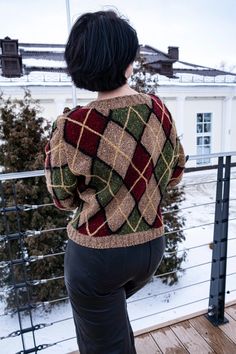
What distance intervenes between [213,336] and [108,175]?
49.8 inches

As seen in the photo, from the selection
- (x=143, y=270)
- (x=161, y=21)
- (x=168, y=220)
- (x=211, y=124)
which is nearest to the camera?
(x=143, y=270)

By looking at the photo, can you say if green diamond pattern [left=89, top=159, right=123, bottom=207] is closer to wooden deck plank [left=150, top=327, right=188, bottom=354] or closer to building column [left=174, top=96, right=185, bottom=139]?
wooden deck plank [left=150, top=327, right=188, bottom=354]

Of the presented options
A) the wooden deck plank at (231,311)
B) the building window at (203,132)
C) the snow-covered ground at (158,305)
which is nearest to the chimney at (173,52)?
the building window at (203,132)

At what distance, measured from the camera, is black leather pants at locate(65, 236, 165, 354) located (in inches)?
31.1

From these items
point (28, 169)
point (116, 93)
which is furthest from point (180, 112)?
point (116, 93)

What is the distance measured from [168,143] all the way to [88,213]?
281 mm

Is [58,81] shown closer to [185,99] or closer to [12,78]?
[12,78]

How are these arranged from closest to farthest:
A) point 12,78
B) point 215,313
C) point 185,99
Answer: point 215,313 < point 12,78 < point 185,99

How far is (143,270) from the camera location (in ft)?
2.77

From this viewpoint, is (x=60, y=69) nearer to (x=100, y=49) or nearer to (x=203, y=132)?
(x=203, y=132)

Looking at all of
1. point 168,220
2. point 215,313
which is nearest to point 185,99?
point 168,220

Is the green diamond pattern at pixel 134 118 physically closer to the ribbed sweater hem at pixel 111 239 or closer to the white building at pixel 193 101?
the ribbed sweater hem at pixel 111 239

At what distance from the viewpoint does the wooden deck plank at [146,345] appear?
1.47 m

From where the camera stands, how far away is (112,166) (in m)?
0.71
